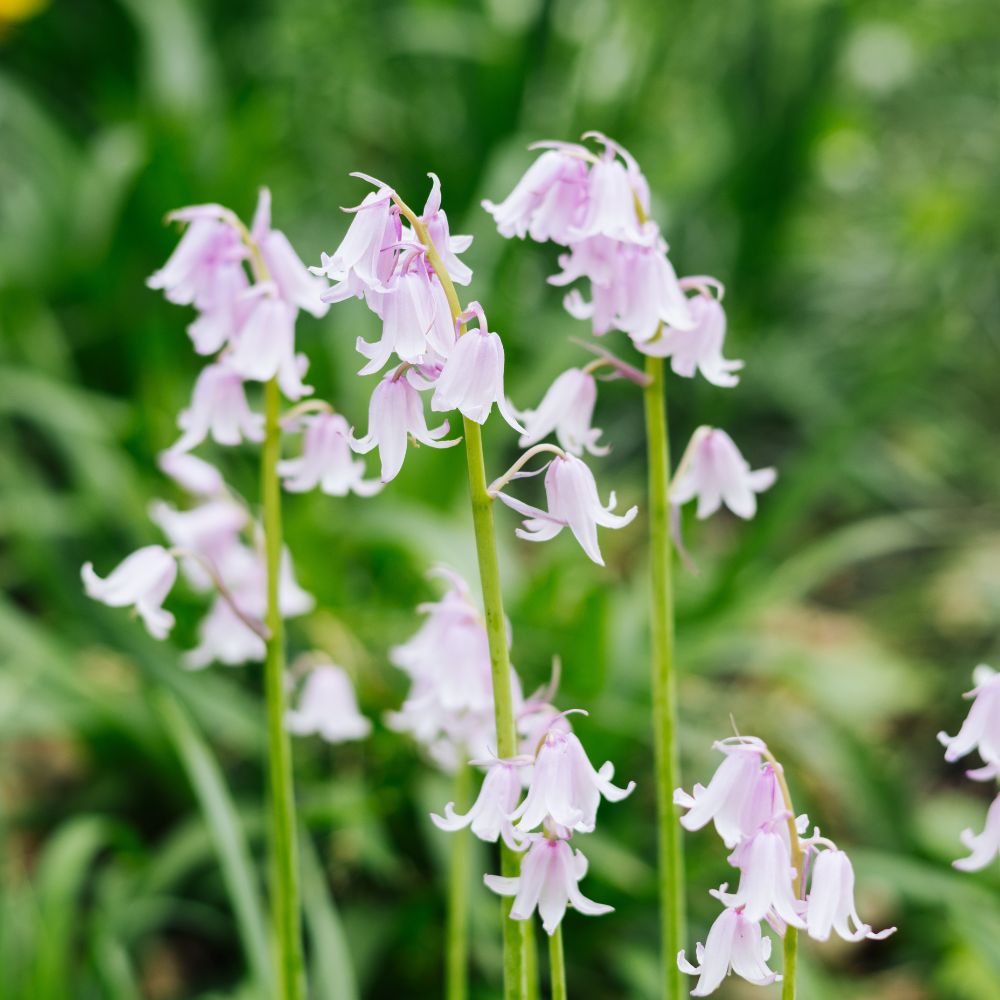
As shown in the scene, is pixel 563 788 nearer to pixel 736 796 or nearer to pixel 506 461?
pixel 736 796

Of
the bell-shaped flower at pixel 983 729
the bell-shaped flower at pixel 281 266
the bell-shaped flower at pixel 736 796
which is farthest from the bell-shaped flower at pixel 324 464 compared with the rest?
the bell-shaped flower at pixel 983 729

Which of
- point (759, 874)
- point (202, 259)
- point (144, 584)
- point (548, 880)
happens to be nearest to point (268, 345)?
point (202, 259)

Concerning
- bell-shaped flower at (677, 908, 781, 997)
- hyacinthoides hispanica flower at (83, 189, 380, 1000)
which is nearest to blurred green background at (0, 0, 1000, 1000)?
hyacinthoides hispanica flower at (83, 189, 380, 1000)

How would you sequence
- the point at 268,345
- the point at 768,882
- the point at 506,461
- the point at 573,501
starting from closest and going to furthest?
the point at 768,882 → the point at 573,501 → the point at 268,345 → the point at 506,461

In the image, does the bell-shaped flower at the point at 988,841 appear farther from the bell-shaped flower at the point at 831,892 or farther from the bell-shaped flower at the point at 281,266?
the bell-shaped flower at the point at 281,266

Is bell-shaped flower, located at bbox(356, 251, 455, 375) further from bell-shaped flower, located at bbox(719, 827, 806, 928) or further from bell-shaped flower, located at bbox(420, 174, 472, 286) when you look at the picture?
bell-shaped flower, located at bbox(719, 827, 806, 928)

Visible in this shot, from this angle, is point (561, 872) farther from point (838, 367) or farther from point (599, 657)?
point (838, 367)
